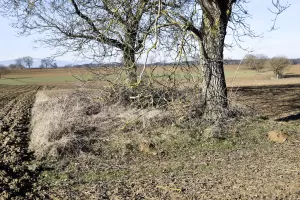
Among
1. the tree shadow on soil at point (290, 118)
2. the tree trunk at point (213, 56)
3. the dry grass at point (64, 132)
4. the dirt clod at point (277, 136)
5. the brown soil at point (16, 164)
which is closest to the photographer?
the brown soil at point (16, 164)

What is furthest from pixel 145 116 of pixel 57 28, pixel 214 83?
pixel 57 28

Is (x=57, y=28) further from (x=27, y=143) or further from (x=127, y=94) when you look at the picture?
(x=27, y=143)

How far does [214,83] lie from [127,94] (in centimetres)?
310

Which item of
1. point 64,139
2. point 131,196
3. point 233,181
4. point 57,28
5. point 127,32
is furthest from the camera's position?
point 57,28

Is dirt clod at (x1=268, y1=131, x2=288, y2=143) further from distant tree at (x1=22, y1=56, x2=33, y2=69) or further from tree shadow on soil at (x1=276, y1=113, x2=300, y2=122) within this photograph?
distant tree at (x1=22, y1=56, x2=33, y2=69)

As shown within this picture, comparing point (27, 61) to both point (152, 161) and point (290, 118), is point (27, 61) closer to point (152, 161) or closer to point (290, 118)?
point (290, 118)

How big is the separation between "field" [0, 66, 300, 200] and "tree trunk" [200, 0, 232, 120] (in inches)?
25.1

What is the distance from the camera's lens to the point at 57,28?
47.9ft

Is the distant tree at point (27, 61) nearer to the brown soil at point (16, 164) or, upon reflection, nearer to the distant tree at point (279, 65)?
the distant tree at point (279, 65)

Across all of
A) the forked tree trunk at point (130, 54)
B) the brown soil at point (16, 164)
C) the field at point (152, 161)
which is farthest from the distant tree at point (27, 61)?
the field at point (152, 161)

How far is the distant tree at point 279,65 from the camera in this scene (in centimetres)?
4434

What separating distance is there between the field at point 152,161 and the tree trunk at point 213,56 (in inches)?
25.1

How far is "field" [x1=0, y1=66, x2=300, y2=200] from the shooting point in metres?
5.72

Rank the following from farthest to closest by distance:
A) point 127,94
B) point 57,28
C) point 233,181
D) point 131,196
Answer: point 57,28 → point 127,94 → point 233,181 → point 131,196
